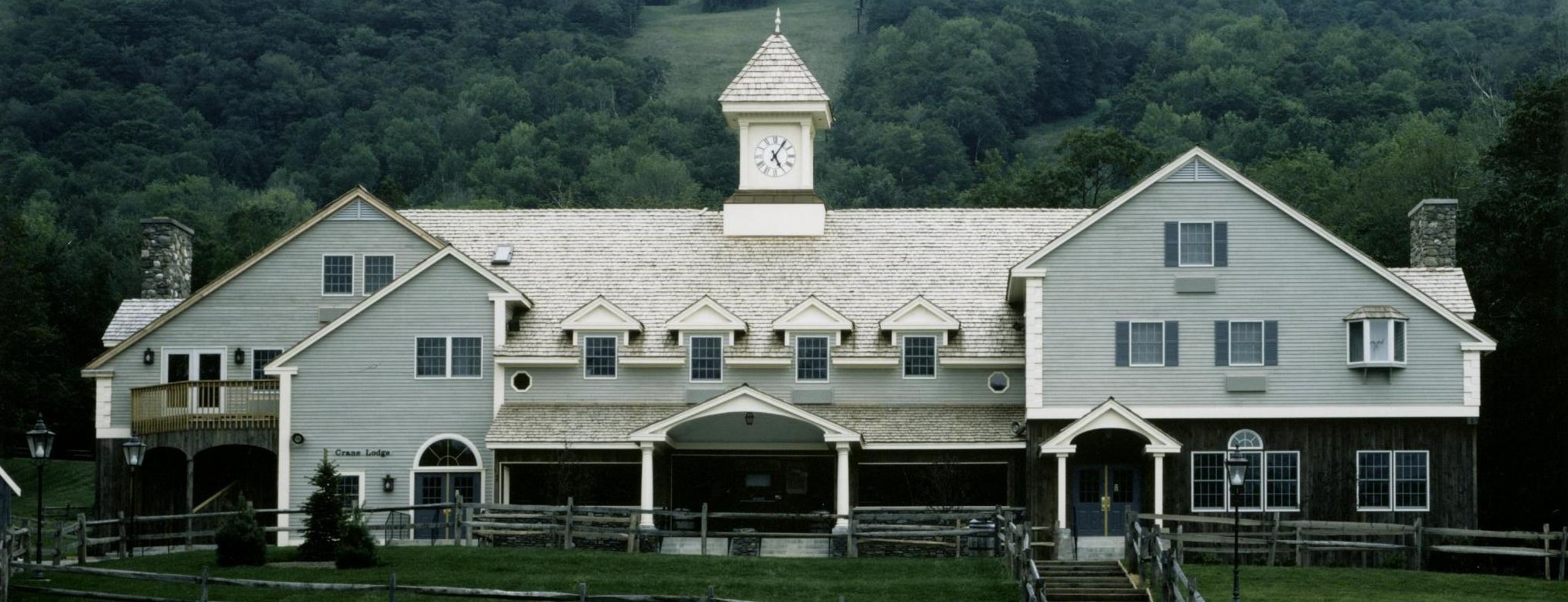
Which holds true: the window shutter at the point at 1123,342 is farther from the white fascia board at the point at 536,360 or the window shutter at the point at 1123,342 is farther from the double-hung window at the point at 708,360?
the white fascia board at the point at 536,360

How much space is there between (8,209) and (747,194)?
47.3 meters

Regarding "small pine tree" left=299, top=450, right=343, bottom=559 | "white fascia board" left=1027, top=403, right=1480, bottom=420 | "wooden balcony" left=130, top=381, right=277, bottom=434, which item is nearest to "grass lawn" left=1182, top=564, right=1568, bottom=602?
"white fascia board" left=1027, top=403, right=1480, bottom=420

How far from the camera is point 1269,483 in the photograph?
43656mm

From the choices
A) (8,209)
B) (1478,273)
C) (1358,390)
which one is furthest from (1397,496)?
(8,209)

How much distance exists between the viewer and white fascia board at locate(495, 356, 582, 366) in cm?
4612

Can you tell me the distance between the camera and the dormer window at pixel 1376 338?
43531mm

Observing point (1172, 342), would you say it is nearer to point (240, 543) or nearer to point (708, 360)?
point (708, 360)

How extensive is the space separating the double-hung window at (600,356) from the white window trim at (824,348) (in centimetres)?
386

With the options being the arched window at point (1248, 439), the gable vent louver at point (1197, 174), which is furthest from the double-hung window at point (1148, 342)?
the gable vent louver at point (1197, 174)

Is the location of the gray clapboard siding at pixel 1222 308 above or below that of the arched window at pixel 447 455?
above

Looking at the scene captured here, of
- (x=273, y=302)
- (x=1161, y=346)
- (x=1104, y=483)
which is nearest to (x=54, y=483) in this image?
(x=273, y=302)

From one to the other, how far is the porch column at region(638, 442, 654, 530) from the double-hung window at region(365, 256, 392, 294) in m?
8.03

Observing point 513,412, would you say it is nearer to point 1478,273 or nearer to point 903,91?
point 1478,273

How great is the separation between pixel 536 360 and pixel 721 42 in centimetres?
14252
